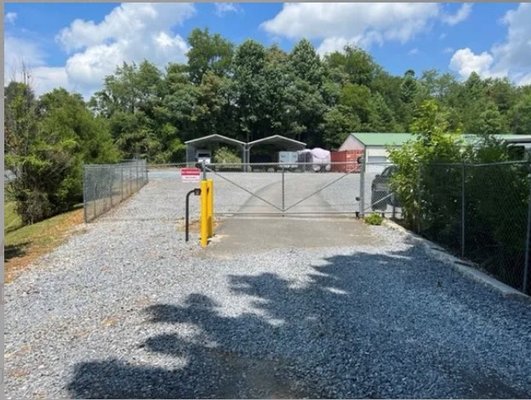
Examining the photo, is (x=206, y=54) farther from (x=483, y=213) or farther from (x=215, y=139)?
(x=483, y=213)

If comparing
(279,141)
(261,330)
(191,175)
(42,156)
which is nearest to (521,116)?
(279,141)

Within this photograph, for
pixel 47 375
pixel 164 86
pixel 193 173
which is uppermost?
pixel 164 86

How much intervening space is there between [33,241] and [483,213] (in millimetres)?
9097

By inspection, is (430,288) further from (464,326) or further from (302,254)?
(302,254)

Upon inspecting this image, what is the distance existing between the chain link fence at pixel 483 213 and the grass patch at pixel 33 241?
703cm

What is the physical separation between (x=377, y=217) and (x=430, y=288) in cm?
535

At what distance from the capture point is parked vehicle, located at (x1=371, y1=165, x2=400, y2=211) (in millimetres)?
11554

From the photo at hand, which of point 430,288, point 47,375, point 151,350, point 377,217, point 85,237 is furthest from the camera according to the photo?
point 377,217

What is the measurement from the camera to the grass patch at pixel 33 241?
25.2 ft

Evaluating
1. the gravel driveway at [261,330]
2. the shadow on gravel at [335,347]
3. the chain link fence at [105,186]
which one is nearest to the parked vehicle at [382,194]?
the gravel driveway at [261,330]

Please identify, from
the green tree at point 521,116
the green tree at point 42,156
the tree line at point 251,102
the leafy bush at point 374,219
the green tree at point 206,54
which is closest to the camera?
the leafy bush at point 374,219

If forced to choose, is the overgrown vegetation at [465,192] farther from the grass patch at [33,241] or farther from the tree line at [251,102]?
the tree line at [251,102]

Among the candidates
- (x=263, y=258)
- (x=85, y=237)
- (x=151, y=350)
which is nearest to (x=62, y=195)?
(x=85, y=237)

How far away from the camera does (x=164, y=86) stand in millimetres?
53062
